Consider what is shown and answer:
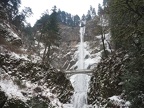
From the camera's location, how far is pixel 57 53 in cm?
7900

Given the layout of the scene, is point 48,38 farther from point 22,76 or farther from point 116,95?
point 116,95

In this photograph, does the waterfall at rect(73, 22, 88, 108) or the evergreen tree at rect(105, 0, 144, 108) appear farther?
the waterfall at rect(73, 22, 88, 108)

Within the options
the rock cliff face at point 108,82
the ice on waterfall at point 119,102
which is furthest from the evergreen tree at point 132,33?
the rock cliff face at point 108,82

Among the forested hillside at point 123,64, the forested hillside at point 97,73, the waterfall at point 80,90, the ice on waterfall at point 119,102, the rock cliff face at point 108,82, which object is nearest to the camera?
the forested hillside at point 123,64

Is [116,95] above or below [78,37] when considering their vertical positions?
below

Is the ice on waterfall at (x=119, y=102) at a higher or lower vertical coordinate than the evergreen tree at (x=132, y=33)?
lower

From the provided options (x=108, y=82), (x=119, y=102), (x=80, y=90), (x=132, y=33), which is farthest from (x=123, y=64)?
(x=132, y=33)

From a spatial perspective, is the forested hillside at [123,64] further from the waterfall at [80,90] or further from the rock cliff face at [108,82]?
the waterfall at [80,90]

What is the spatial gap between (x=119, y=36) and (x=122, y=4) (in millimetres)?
2334

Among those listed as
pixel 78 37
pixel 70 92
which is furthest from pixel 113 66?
pixel 78 37

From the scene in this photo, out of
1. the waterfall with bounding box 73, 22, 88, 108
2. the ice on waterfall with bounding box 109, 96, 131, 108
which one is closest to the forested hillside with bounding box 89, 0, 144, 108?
the ice on waterfall with bounding box 109, 96, 131, 108

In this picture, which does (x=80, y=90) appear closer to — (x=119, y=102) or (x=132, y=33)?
(x=119, y=102)

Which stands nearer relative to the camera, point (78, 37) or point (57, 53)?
point (57, 53)

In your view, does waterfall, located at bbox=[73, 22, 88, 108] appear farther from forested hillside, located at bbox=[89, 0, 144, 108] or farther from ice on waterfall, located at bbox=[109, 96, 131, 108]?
ice on waterfall, located at bbox=[109, 96, 131, 108]
